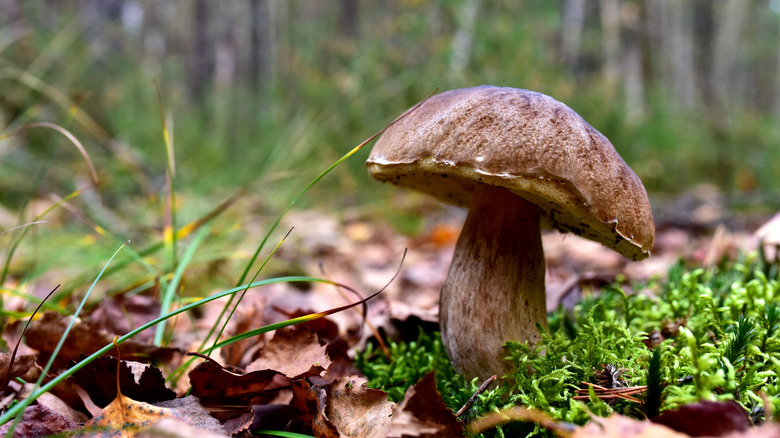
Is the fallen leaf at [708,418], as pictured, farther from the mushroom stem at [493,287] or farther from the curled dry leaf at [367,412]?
the mushroom stem at [493,287]

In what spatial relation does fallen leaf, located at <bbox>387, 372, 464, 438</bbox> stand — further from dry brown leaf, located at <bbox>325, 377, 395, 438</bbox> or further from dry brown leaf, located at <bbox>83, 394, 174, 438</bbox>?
dry brown leaf, located at <bbox>83, 394, 174, 438</bbox>

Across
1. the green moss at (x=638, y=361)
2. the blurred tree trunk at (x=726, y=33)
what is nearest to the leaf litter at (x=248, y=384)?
the green moss at (x=638, y=361)

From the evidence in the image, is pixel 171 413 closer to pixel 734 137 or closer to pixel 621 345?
pixel 621 345

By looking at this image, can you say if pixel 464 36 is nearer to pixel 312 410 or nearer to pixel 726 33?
pixel 312 410

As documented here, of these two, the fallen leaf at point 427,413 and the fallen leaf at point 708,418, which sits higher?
the fallen leaf at point 708,418

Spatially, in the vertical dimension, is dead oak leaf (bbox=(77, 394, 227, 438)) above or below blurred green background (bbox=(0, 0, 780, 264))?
below

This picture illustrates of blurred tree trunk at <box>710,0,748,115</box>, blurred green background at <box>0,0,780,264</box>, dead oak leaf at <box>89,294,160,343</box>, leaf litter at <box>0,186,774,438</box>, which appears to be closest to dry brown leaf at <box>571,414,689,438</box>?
leaf litter at <box>0,186,774,438</box>
